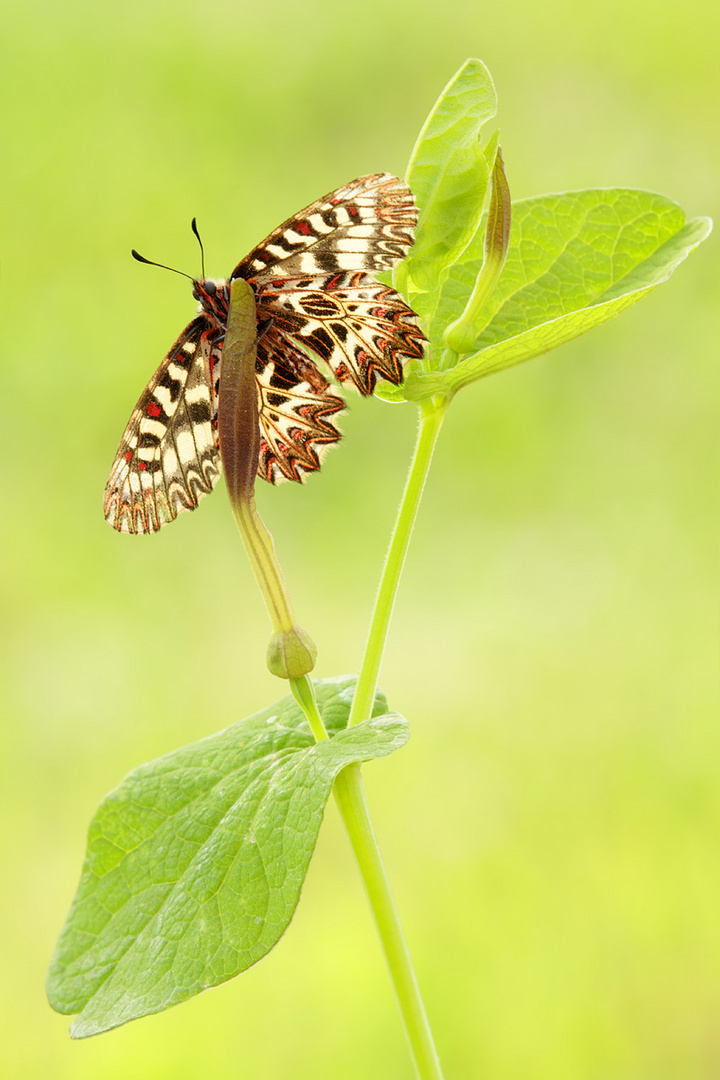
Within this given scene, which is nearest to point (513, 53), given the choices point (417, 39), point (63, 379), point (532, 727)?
point (417, 39)

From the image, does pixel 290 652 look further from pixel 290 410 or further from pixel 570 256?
pixel 570 256

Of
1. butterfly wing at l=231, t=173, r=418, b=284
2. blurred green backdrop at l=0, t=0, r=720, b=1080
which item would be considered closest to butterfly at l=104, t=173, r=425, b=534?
butterfly wing at l=231, t=173, r=418, b=284

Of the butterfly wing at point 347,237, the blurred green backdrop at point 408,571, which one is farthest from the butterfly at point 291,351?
the blurred green backdrop at point 408,571

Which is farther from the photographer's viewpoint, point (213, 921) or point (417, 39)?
point (417, 39)

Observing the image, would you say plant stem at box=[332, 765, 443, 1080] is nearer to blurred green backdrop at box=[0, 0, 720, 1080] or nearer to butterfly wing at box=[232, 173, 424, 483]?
butterfly wing at box=[232, 173, 424, 483]

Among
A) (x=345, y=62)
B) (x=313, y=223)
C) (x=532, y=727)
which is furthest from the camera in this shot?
(x=345, y=62)

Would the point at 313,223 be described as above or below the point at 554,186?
below

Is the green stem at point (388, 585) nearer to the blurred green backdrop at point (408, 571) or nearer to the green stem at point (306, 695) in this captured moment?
the green stem at point (306, 695)

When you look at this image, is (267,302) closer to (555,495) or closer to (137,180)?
(555,495)

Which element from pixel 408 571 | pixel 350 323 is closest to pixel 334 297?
pixel 350 323
